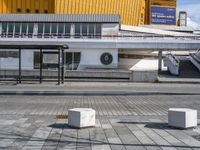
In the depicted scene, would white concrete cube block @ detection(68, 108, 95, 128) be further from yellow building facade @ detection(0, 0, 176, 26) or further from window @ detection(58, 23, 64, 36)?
yellow building facade @ detection(0, 0, 176, 26)

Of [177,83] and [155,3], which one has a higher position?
[155,3]

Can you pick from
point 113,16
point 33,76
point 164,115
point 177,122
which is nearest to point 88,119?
point 177,122

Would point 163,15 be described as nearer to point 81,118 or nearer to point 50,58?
point 50,58

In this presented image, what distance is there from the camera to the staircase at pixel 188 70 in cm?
5000

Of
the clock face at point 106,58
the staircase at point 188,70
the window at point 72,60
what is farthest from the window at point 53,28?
the staircase at point 188,70

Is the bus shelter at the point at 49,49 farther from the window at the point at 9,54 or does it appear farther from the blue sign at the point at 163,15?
the blue sign at the point at 163,15

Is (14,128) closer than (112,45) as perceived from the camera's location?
Yes

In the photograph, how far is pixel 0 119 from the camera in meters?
13.5

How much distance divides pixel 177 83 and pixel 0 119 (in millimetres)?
28621

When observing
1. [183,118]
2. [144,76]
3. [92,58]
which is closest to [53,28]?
[92,58]

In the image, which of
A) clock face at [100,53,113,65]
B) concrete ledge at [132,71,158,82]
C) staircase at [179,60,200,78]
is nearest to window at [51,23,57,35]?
clock face at [100,53,113,65]

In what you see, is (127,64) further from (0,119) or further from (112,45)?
(0,119)

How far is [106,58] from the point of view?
2238 inches

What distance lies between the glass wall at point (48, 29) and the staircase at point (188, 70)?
38.1 feet
